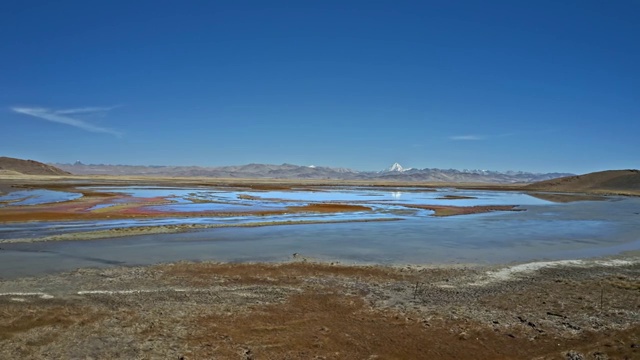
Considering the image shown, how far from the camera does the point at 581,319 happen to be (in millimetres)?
8609

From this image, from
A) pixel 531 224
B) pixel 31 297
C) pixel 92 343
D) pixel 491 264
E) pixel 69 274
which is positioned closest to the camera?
pixel 92 343

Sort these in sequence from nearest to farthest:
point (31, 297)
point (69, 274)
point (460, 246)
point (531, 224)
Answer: point (31, 297) → point (69, 274) → point (460, 246) → point (531, 224)

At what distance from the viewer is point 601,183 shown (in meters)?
95.3

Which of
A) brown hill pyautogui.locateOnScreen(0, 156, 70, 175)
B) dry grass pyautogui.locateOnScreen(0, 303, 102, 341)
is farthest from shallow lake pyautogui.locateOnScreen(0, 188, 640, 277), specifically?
brown hill pyautogui.locateOnScreen(0, 156, 70, 175)

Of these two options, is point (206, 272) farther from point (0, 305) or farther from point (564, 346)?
point (564, 346)

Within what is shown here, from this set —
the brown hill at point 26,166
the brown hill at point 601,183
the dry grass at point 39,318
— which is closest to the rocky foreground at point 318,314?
the dry grass at point 39,318

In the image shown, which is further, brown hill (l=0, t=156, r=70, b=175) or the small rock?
brown hill (l=0, t=156, r=70, b=175)

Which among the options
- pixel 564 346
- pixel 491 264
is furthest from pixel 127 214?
pixel 564 346

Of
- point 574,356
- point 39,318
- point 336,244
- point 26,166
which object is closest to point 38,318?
point 39,318

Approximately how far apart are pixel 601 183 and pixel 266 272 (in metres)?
102

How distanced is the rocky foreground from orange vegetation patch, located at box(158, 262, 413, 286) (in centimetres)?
5

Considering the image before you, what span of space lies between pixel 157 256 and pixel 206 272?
11.1 ft

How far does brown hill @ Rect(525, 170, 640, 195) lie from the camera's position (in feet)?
288

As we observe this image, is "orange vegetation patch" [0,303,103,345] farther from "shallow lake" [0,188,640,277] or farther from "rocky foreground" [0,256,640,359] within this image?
"shallow lake" [0,188,640,277]
